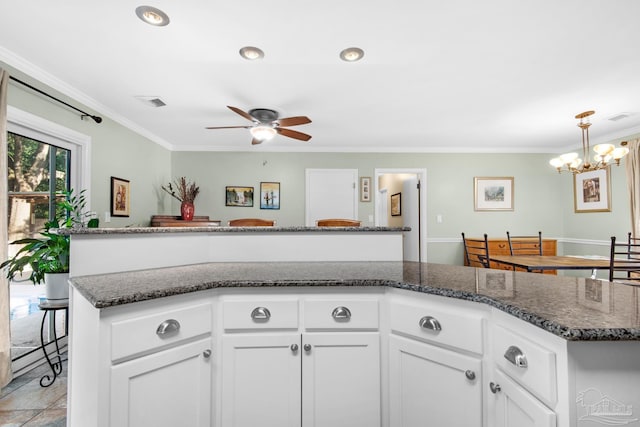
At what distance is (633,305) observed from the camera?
3.15 ft

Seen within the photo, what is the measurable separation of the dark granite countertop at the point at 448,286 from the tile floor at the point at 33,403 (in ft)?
3.59

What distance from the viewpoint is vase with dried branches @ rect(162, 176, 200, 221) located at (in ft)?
14.5

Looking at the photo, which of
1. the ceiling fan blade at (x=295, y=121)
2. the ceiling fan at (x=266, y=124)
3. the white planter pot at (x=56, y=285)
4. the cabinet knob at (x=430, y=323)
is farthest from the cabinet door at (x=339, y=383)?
the ceiling fan at (x=266, y=124)

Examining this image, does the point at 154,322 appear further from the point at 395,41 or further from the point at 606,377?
the point at 395,41

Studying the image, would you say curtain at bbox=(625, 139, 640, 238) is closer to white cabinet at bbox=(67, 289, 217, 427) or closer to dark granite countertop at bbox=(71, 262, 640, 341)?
dark granite countertop at bbox=(71, 262, 640, 341)

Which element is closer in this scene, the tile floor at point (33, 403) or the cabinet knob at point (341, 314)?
the cabinet knob at point (341, 314)

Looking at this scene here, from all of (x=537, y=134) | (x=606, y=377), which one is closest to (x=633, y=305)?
(x=606, y=377)

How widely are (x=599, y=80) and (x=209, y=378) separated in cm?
371

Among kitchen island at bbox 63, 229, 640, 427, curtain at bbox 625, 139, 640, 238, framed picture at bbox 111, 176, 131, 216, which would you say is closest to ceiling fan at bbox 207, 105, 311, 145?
framed picture at bbox 111, 176, 131, 216

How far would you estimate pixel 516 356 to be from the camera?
919 mm

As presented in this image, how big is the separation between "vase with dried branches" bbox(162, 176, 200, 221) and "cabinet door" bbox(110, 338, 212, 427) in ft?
11.4

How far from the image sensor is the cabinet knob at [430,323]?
1.20m

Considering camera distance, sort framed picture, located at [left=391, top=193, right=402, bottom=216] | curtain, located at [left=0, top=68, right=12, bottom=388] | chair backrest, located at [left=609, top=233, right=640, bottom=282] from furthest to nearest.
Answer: framed picture, located at [left=391, top=193, right=402, bottom=216] → chair backrest, located at [left=609, top=233, right=640, bottom=282] → curtain, located at [left=0, top=68, right=12, bottom=388]

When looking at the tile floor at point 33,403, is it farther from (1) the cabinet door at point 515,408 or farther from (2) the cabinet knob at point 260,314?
(1) the cabinet door at point 515,408
